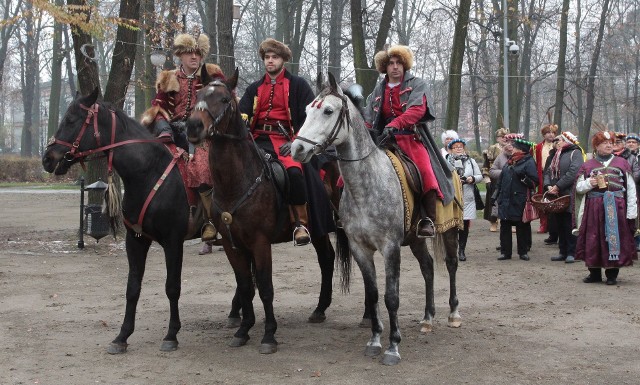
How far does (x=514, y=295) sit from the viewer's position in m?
10.4

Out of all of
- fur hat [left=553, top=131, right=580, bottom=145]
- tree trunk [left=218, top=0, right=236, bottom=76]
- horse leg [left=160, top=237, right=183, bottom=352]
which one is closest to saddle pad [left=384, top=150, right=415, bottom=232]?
→ horse leg [left=160, top=237, right=183, bottom=352]

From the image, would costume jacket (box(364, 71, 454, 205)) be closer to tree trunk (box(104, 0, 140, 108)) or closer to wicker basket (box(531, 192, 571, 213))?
wicker basket (box(531, 192, 571, 213))

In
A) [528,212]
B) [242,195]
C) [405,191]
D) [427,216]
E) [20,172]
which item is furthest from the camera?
[20,172]

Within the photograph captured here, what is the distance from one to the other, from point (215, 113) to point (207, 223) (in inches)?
52.3

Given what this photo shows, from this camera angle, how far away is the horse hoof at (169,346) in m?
7.49

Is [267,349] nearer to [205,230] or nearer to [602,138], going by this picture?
[205,230]

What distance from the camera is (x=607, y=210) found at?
11.1 m

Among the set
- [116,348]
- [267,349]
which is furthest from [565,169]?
[116,348]

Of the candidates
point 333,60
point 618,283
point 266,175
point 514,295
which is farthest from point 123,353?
point 333,60

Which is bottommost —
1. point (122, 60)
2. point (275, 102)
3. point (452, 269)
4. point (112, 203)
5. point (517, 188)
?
point (452, 269)

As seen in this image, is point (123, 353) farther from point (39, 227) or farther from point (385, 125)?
point (39, 227)

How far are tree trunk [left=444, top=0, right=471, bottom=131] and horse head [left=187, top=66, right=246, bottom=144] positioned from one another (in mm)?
15125

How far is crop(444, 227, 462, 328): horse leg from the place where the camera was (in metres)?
8.57

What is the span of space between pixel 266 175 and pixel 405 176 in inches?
48.2
